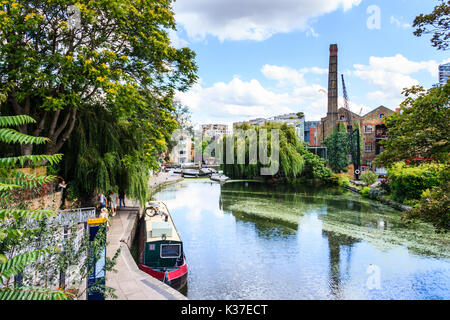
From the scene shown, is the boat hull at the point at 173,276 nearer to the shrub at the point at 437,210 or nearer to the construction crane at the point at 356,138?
the shrub at the point at 437,210

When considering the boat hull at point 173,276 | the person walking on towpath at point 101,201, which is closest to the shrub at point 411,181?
the boat hull at point 173,276

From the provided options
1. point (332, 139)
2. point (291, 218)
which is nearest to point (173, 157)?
point (332, 139)

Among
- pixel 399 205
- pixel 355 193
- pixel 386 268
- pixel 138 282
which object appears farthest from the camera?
pixel 355 193

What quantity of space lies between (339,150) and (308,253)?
40626 mm

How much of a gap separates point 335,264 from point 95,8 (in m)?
14.1

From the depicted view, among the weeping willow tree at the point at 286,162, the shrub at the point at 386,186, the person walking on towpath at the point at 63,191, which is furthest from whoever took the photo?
the weeping willow tree at the point at 286,162

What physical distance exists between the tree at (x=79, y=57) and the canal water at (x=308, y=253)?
7.59m

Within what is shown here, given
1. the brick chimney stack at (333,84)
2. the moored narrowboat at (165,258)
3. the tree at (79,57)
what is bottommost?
the moored narrowboat at (165,258)

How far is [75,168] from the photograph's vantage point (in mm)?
13656

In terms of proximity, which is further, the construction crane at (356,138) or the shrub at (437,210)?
the construction crane at (356,138)

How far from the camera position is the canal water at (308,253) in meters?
10.5

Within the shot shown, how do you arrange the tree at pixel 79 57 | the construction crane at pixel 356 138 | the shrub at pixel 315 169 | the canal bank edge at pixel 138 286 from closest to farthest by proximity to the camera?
the canal bank edge at pixel 138 286, the tree at pixel 79 57, the shrub at pixel 315 169, the construction crane at pixel 356 138

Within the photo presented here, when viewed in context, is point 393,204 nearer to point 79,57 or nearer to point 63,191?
point 63,191
